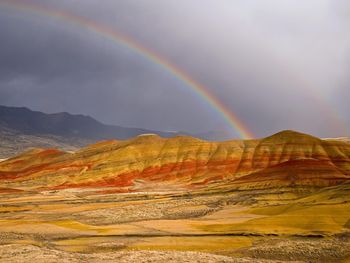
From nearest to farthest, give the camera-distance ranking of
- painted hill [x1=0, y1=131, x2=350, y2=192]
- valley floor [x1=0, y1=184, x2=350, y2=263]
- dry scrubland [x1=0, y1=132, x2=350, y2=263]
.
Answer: valley floor [x1=0, y1=184, x2=350, y2=263], dry scrubland [x1=0, y1=132, x2=350, y2=263], painted hill [x1=0, y1=131, x2=350, y2=192]

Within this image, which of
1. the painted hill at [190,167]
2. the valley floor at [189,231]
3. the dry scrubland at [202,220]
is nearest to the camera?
the valley floor at [189,231]

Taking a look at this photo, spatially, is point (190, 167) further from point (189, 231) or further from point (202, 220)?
point (189, 231)

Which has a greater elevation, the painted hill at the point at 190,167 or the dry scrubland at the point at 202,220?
the painted hill at the point at 190,167

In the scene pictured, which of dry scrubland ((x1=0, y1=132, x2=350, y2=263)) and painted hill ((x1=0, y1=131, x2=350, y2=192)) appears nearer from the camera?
dry scrubland ((x1=0, y1=132, x2=350, y2=263))

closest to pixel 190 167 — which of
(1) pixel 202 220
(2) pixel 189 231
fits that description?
(1) pixel 202 220

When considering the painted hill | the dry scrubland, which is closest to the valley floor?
the dry scrubland

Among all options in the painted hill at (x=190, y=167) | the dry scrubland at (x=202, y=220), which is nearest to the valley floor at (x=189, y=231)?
the dry scrubland at (x=202, y=220)

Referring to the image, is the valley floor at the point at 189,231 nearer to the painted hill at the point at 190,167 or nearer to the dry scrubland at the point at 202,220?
the dry scrubland at the point at 202,220

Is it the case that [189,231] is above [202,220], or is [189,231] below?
below

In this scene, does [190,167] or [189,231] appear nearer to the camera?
[189,231]

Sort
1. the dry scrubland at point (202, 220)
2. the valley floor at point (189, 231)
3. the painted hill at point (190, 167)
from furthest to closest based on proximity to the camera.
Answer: the painted hill at point (190, 167) < the dry scrubland at point (202, 220) < the valley floor at point (189, 231)

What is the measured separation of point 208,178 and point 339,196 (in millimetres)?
93989

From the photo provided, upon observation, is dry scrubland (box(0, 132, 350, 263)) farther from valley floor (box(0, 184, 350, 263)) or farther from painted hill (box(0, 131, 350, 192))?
painted hill (box(0, 131, 350, 192))

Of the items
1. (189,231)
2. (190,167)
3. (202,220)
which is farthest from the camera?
(190,167)
